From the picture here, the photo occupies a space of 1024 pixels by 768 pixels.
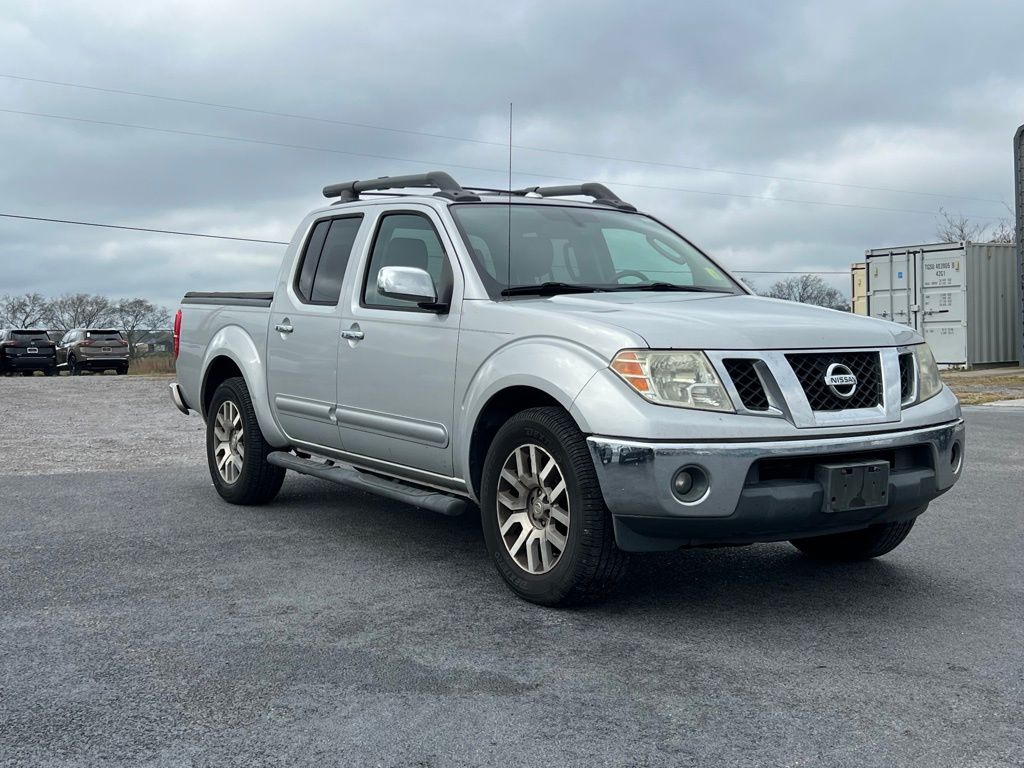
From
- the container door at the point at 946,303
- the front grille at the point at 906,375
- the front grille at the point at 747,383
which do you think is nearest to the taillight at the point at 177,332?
the front grille at the point at 747,383

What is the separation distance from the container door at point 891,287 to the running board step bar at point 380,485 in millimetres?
20664

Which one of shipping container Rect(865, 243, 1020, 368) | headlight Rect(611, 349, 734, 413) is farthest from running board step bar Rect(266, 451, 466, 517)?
shipping container Rect(865, 243, 1020, 368)

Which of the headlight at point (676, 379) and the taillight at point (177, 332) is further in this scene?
the taillight at point (177, 332)

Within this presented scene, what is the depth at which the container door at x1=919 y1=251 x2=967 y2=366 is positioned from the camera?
965 inches

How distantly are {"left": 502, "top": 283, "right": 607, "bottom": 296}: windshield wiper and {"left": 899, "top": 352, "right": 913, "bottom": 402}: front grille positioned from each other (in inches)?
56.0

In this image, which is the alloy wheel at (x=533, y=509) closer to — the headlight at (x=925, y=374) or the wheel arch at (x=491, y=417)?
the wheel arch at (x=491, y=417)

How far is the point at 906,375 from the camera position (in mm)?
4848

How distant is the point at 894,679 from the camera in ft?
12.5

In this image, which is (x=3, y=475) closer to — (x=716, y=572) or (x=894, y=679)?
(x=716, y=572)

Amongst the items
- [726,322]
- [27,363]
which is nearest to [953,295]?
[726,322]

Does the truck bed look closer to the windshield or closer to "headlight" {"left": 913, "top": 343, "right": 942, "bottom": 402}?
the windshield

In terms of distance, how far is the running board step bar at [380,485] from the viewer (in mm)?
5250

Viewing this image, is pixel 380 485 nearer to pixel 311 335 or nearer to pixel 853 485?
pixel 311 335

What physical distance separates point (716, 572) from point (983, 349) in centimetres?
2226
